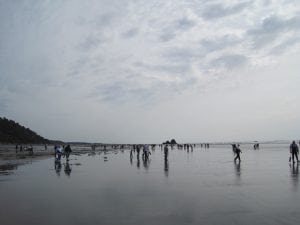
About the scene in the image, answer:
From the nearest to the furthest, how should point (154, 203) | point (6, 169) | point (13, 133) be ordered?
point (154, 203)
point (6, 169)
point (13, 133)

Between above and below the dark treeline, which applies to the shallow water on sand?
below

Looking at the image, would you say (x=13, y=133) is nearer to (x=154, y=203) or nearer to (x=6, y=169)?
(x=6, y=169)

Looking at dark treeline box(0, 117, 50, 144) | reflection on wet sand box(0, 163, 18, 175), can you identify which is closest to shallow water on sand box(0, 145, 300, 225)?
reflection on wet sand box(0, 163, 18, 175)

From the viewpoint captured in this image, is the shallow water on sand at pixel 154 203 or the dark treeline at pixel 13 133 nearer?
the shallow water on sand at pixel 154 203

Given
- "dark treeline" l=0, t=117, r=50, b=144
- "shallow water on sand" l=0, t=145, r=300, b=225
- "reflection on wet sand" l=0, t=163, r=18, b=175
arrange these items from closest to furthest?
"shallow water on sand" l=0, t=145, r=300, b=225 < "reflection on wet sand" l=0, t=163, r=18, b=175 < "dark treeline" l=0, t=117, r=50, b=144

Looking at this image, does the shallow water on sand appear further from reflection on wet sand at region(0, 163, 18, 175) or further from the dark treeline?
the dark treeline

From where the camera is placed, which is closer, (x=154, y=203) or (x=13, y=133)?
(x=154, y=203)

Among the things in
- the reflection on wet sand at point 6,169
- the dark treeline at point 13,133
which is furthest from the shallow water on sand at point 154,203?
the dark treeline at point 13,133

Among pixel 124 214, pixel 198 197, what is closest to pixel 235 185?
pixel 198 197

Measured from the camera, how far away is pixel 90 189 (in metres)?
16.4

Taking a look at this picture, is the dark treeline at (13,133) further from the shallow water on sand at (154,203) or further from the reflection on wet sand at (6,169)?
the shallow water on sand at (154,203)

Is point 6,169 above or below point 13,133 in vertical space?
below

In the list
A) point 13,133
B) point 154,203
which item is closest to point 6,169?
point 154,203

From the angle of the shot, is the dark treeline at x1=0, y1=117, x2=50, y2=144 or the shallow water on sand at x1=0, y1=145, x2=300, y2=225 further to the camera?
the dark treeline at x1=0, y1=117, x2=50, y2=144
